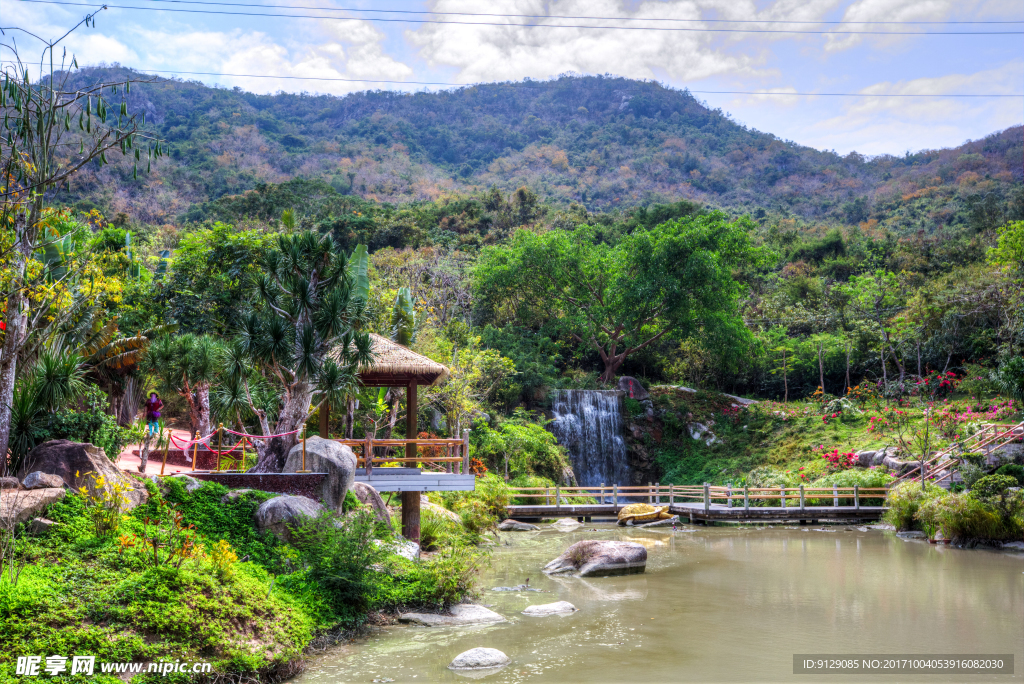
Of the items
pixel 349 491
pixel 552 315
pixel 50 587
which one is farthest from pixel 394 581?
pixel 552 315

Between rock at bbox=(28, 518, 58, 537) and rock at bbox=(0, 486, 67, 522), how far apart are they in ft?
0.26

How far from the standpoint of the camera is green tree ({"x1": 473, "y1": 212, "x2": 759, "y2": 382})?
1196 inches

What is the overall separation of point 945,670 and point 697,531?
1343cm

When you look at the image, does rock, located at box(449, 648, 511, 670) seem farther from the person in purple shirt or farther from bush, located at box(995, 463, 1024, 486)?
bush, located at box(995, 463, 1024, 486)

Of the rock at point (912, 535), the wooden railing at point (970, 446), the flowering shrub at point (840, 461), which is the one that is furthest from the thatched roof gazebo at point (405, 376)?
the flowering shrub at point (840, 461)

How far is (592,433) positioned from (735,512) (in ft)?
25.3

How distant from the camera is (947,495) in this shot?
1783cm

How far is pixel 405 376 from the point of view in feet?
51.9

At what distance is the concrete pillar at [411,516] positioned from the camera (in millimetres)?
14289

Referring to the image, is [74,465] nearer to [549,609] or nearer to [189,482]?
[189,482]

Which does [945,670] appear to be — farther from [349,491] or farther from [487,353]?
[487,353]

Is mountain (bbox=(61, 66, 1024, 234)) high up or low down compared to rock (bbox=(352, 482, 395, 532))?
up

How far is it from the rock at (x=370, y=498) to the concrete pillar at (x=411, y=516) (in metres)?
0.35

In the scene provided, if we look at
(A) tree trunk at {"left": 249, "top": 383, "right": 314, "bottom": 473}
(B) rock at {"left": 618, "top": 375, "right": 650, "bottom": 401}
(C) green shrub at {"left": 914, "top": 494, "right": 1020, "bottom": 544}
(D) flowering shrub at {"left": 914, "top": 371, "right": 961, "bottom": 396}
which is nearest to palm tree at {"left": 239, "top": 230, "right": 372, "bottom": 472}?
(A) tree trunk at {"left": 249, "top": 383, "right": 314, "bottom": 473}
